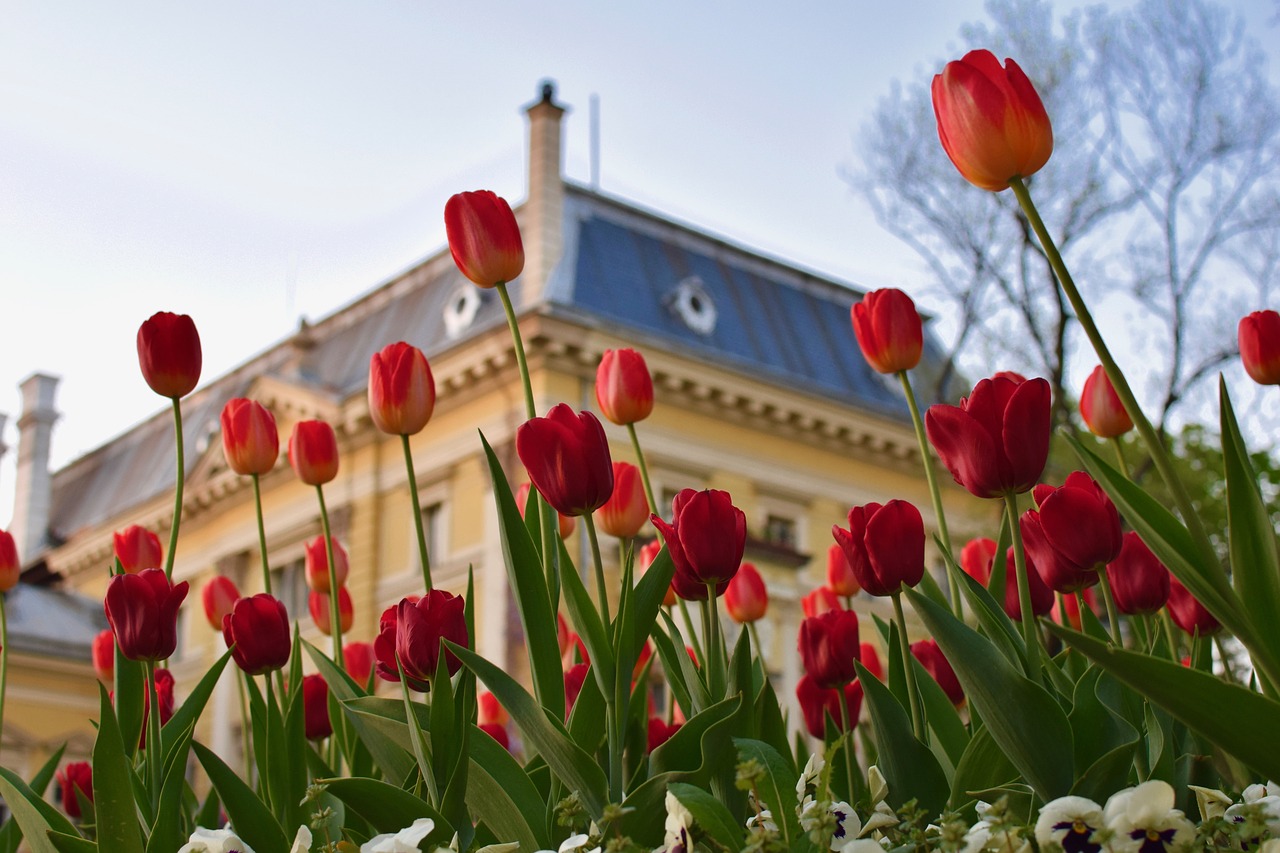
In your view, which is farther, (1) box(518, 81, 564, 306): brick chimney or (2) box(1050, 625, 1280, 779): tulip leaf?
(1) box(518, 81, 564, 306): brick chimney

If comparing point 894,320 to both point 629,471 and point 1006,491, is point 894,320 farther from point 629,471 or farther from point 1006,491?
point 1006,491

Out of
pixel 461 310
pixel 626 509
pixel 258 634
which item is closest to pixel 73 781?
pixel 258 634

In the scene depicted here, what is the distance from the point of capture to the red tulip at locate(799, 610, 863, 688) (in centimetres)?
199

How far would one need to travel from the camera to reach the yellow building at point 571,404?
17.2 m

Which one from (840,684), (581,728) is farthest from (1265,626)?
(840,684)

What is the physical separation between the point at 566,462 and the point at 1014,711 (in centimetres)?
53

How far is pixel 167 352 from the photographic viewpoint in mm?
2078

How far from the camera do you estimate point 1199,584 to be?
1.24 m

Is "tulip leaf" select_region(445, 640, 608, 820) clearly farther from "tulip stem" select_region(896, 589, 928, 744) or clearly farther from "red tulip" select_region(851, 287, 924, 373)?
"red tulip" select_region(851, 287, 924, 373)

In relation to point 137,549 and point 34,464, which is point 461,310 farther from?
point 137,549

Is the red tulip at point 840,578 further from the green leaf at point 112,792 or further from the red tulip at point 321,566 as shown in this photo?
the green leaf at point 112,792

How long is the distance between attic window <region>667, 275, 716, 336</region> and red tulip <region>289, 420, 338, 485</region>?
16751mm

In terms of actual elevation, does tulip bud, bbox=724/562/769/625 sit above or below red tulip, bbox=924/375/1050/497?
above

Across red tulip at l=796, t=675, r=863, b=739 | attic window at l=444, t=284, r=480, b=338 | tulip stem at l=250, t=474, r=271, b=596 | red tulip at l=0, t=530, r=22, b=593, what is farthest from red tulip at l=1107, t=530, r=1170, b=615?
attic window at l=444, t=284, r=480, b=338
